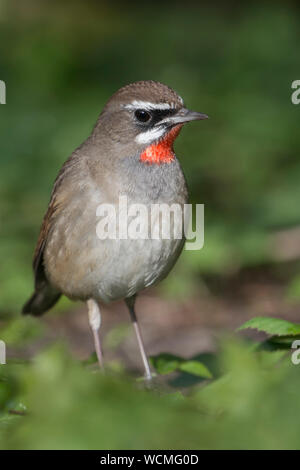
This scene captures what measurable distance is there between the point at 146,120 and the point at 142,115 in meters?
0.04

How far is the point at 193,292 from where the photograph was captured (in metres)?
8.87

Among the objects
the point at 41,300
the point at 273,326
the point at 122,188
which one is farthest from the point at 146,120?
the point at 41,300

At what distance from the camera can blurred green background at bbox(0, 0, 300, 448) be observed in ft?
28.8

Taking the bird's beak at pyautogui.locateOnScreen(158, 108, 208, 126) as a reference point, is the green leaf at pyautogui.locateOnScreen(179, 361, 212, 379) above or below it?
below

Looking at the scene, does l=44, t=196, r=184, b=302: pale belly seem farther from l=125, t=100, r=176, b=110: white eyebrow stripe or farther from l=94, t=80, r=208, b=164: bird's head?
l=125, t=100, r=176, b=110: white eyebrow stripe

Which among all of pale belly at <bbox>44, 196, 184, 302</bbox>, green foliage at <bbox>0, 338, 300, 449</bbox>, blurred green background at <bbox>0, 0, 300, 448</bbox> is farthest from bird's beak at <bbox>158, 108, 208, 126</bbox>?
green foliage at <bbox>0, 338, 300, 449</bbox>

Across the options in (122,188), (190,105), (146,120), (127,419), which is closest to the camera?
(127,419)

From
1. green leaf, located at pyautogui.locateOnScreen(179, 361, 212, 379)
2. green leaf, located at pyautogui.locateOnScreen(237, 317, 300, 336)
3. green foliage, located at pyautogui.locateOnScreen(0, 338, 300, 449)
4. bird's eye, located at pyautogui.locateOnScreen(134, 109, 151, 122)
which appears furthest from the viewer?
bird's eye, located at pyautogui.locateOnScreen(134, 109, 151, 122)

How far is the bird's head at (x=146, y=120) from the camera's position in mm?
5227

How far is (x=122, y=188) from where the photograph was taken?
5.16 m

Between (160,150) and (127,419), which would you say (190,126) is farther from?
(127,419)

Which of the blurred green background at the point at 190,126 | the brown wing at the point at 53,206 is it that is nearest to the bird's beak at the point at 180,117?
the brown wing at the point at 53,206

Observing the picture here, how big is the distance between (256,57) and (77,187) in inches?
381
